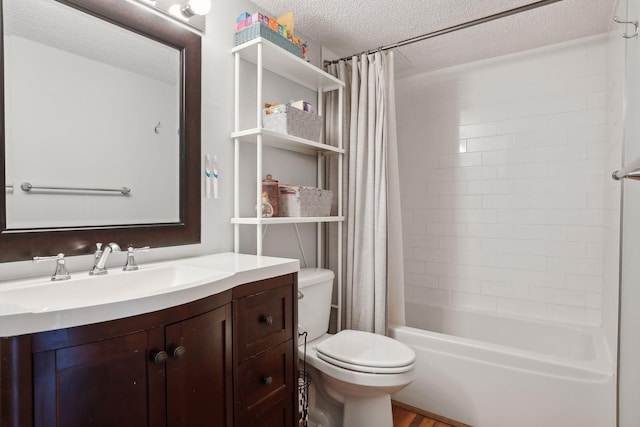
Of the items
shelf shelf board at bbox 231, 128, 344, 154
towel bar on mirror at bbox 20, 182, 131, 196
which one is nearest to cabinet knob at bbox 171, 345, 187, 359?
towel bar on mirror at bbox 20, 182, 131, 196

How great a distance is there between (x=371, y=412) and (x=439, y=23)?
2.17m

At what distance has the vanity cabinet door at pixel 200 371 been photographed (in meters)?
0.92

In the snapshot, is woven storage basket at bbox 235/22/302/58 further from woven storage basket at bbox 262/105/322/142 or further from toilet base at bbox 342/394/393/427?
toilet base at bbox 342/394/393/427

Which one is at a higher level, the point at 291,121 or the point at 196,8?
the point at 196,8

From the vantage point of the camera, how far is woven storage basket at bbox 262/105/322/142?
1768 millimetres

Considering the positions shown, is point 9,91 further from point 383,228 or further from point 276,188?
point 383,228

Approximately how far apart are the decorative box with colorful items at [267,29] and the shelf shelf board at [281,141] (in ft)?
1.51

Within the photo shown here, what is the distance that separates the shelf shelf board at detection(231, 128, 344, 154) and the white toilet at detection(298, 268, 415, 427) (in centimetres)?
73

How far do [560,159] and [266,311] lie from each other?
2.24 meters

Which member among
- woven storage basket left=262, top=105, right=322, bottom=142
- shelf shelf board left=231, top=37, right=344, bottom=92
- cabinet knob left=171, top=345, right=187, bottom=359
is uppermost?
shelf shelf board left=231, top=37, right=344, bottom=92

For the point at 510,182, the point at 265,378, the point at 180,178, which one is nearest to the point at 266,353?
the point at 265,378

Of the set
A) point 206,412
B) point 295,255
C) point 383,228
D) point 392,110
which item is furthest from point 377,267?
point 206,412

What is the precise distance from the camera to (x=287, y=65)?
1.95 m

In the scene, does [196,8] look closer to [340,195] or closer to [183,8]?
[183,8]
